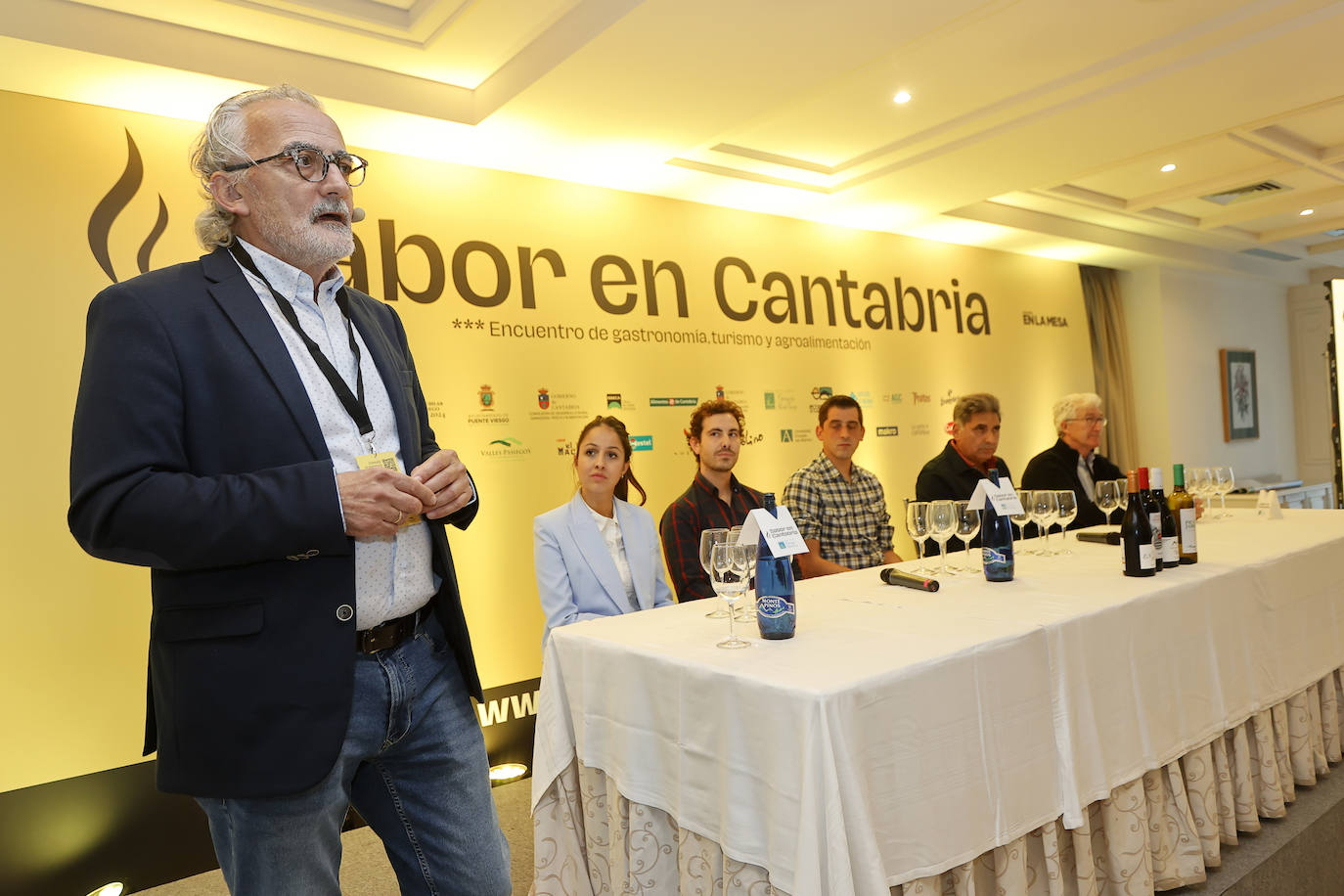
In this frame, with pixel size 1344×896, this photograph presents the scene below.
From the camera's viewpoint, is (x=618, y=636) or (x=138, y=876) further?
(x=138, y=876)

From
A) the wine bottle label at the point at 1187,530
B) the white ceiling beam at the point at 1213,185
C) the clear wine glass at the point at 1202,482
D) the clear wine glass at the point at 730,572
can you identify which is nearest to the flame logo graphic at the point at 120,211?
the clear wine glass at the point at 730,572

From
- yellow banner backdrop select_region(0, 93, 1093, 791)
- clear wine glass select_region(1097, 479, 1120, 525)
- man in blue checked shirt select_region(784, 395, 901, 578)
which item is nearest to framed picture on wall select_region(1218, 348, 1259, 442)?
yellow banner backdrop select_region(0, 93, 1093, 791)

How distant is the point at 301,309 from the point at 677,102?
3043 mm

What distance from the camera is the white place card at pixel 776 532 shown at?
5.79 ft

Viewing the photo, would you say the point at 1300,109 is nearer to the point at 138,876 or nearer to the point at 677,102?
the point at 677,102

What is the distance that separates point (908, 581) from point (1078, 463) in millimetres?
2616

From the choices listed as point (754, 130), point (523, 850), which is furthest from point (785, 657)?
point (754, 130)

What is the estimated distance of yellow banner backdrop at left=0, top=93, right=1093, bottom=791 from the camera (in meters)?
3.36

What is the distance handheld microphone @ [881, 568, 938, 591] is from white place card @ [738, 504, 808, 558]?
59 centimetres

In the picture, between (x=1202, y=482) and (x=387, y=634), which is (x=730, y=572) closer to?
(x=387, y=634)

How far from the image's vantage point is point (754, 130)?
4.89m

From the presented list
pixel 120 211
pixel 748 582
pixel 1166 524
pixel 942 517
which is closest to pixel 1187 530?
pixel 1166 524

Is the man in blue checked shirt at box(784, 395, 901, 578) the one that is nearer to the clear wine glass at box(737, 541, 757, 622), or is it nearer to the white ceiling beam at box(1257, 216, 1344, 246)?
the clear wine glass at box(737, 541, 757, 622)

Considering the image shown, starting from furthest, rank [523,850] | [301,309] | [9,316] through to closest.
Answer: [9,316], [523,850], [301,309]
